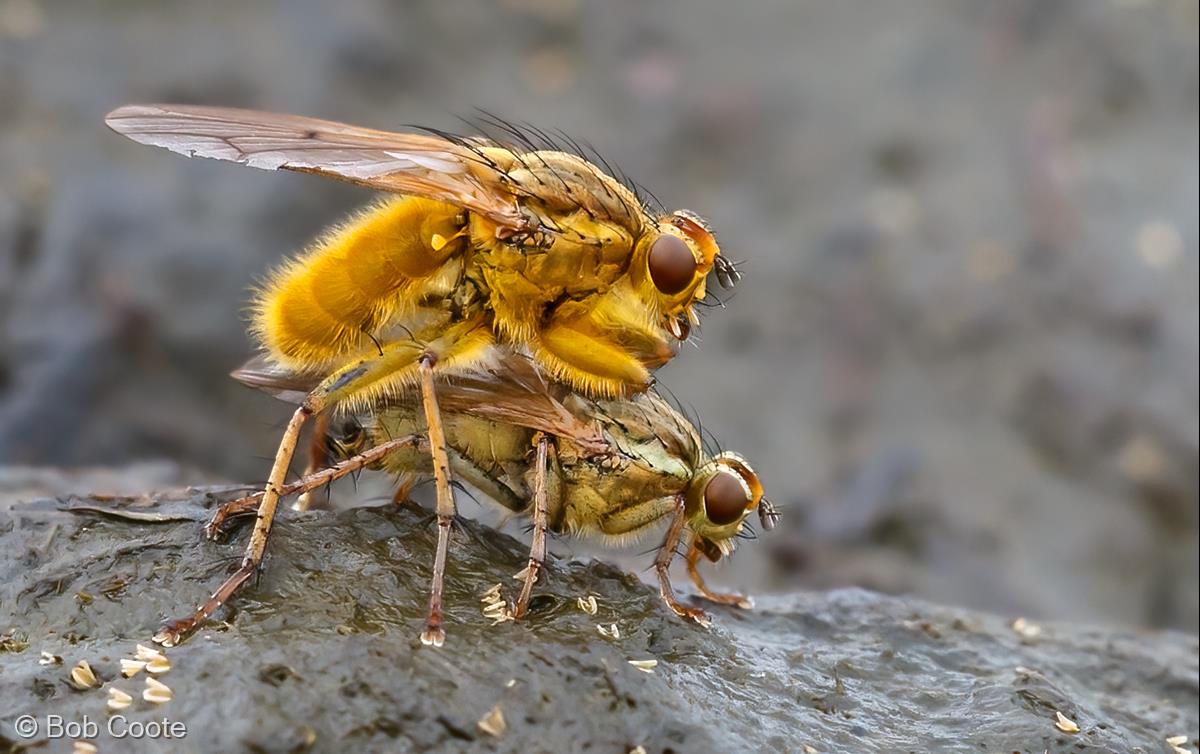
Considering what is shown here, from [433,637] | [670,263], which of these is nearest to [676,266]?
[670,263]

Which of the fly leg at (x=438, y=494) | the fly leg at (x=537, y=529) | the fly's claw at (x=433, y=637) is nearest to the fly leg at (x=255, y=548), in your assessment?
the fly leg at (x=438, y=494)

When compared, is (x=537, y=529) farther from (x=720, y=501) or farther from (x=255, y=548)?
(x=255, y=548)

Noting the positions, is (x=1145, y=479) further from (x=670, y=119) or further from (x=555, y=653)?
(x=555, y=653)

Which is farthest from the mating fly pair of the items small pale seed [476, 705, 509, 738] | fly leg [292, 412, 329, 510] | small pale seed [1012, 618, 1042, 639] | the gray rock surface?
small pale seed [1012, 618, 1042, 639]

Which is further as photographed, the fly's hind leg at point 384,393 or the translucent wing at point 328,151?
the translucent wing at point 328,151

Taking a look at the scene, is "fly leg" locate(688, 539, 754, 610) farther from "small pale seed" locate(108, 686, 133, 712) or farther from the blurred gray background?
the blurred gray background

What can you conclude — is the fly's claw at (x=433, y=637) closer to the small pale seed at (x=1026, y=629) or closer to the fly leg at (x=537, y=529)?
the fly leg at (x=537, y=529)

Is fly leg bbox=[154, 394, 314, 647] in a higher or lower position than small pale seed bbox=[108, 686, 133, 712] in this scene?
higher
